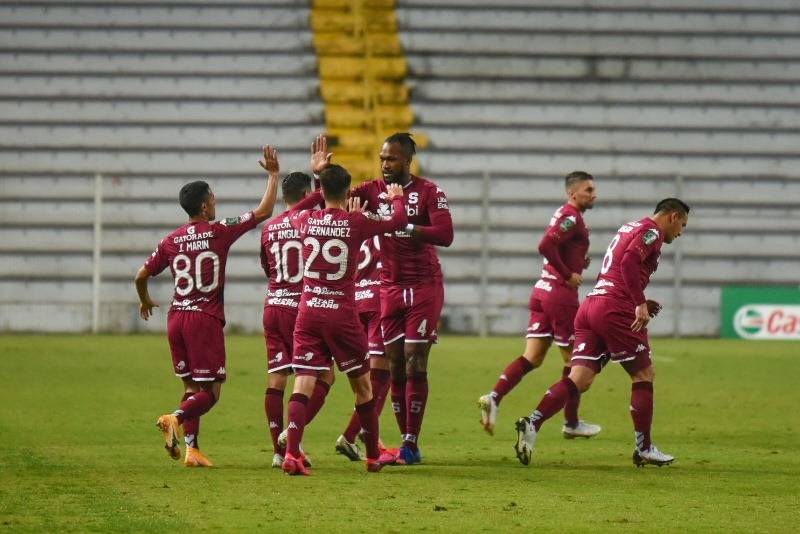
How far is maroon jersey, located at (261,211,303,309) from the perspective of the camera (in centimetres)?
892

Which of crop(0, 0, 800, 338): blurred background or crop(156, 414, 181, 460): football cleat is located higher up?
crop(0, 0, 800, 338): blurred background

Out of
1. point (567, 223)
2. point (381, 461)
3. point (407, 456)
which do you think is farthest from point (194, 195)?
point (567, 223)

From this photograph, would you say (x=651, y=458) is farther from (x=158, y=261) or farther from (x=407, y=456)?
(x=158, y=261)

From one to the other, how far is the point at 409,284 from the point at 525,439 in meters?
1.26

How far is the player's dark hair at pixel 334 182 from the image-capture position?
8336 mm

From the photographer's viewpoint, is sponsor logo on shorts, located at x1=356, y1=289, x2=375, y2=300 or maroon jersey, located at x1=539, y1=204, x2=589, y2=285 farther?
maroon jersey, located at x1=539, y1=204, x2=589, y2=285

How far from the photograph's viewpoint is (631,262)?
898 cm

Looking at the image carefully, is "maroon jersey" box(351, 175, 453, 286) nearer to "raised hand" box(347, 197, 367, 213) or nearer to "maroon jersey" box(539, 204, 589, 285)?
"raised hand" box(347, 197, 367, 213)

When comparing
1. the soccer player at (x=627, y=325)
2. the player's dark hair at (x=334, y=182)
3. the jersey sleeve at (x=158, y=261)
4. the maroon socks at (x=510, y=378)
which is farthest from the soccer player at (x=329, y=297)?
the maroon socks at (x=510, y=378)

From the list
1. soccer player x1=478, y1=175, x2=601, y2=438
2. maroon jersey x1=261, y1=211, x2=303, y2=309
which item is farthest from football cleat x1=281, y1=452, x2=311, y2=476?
soccer player x1=478, y1=175, x2=601, y2=438

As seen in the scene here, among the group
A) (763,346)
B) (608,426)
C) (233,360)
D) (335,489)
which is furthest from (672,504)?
(763,346)

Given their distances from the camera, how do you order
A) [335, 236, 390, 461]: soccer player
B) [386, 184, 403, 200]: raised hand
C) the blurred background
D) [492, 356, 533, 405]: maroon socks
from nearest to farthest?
[386, 184, 403, 200]: raised hand → [335, 236, 390, 461]: soccer player → [492, 356, 533, 405]: maroon socks → the blurred background

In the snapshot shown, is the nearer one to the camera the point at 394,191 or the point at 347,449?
the point at 394,191

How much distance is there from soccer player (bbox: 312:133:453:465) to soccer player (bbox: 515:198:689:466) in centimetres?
76
